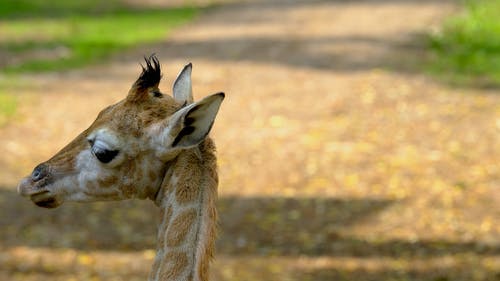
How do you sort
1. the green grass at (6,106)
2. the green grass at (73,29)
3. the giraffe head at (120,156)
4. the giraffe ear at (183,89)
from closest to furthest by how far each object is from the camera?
1. the giraffe head at (120,156)
2. the giraffe ear at (183,89)
3. the green grass at (6,106)
4. the green grass at (73,29)

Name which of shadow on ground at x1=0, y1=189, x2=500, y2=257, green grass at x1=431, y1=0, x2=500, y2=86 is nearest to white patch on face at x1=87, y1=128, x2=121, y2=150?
shadow on ground at x1=0, y1=189, x2=500, y2=257

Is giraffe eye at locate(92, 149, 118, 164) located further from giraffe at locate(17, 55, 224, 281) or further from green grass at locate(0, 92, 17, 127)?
green grass at locate(0, 92, 17, 127)

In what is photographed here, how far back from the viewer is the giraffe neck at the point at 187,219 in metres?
4.31

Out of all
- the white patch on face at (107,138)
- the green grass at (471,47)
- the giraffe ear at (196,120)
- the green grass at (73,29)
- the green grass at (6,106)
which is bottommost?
the giraffe ear at (196,120)

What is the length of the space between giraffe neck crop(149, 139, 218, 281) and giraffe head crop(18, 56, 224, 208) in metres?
0.08

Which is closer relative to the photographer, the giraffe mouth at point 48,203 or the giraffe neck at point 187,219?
the giraffe neck at point 187,219

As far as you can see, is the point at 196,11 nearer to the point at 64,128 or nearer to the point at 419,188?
the point at 64,128

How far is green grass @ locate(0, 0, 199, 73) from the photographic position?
16.8 meters

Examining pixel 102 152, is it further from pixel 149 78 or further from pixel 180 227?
pixel 180 227

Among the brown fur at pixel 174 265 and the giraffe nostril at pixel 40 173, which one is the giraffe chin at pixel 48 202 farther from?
the brown fur at pixel 174 265

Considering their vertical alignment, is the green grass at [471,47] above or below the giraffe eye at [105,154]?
above

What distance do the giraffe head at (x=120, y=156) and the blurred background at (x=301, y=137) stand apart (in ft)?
12.6

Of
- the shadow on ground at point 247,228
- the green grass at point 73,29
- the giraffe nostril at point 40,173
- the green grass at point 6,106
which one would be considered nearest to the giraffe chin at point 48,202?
the giraffe nostril at point 40,173

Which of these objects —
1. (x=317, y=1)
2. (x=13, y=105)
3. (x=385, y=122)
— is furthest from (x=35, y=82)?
(x=317, y=1)
